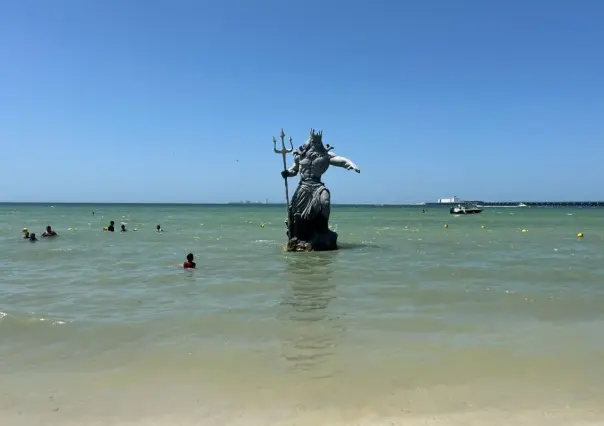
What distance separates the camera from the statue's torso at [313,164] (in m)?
17.9

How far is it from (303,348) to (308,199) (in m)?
10.9

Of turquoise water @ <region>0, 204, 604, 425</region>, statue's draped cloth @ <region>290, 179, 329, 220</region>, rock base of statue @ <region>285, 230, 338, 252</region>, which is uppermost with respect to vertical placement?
statue's draped cloth @ <region>290, 179, 329, 220</region>

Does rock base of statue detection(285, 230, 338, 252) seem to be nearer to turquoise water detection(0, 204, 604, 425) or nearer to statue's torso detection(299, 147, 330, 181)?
statue's torso detection(299, 147, 330, 181)

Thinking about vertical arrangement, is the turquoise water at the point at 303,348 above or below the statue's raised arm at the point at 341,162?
below

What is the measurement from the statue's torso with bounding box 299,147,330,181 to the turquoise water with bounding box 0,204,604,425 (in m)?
4.83

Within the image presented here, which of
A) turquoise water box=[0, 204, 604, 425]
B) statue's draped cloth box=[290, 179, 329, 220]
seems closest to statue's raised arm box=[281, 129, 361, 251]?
statue's draped cloth box=[290, 179, 329, 220]

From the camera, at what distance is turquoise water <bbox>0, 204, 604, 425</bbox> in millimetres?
5141

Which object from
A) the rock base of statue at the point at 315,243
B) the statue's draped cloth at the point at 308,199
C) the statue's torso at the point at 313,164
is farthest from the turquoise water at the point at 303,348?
the statue's torso at the point at 313,164

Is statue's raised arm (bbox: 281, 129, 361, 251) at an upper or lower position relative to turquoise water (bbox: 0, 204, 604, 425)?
upper

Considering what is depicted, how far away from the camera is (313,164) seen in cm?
1789

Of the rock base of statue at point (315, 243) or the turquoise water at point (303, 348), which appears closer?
the turquoise water at point (303, 348)

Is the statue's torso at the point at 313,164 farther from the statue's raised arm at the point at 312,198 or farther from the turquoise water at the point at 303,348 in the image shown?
the turquoise water at the point at 303,348

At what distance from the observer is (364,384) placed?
18.7 ft

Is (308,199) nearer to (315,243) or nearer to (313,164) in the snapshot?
(313,164)
